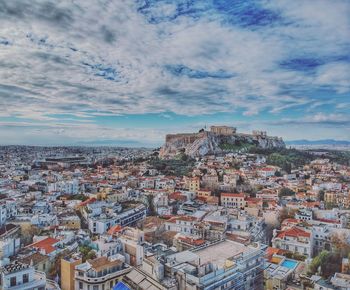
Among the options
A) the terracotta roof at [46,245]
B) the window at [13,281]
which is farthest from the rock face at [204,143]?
the window at [13,281]

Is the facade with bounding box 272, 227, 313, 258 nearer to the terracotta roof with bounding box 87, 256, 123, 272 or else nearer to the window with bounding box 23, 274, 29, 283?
the terracotta roof with bounding box 87, 256, 123, 272

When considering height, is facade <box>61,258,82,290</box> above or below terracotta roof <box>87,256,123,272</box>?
below

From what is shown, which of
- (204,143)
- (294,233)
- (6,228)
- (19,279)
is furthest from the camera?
(204,143)

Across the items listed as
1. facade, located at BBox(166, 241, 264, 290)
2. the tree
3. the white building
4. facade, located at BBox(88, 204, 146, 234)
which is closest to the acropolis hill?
the tree

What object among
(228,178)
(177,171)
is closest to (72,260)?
(228,178)

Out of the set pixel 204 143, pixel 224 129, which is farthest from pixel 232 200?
pixel 224 129

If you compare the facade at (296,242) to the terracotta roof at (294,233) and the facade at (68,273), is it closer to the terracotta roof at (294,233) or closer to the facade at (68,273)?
the terracotta roof at (294,233)

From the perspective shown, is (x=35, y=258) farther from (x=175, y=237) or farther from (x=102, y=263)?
(x=175, y=237)
